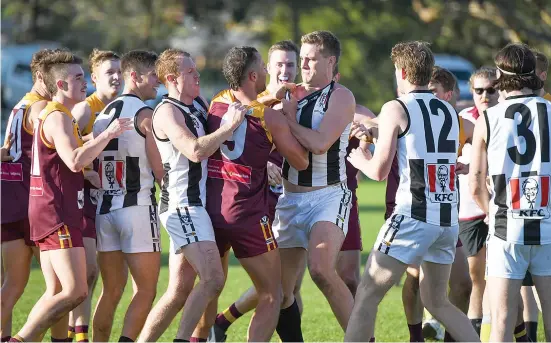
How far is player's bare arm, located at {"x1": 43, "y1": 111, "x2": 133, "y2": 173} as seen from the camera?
22.4ft

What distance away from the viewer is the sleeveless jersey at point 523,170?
6004 mm

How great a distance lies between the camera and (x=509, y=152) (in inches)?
237

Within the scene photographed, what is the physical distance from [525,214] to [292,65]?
244 centimetres

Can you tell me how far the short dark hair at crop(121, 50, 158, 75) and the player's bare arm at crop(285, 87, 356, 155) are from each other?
1.29 metres

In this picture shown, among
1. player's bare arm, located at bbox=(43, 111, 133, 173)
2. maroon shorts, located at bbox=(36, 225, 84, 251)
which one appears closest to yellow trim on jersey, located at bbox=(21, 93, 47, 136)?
player's bare arm, located at bbox=(43, 111, 133, 173)

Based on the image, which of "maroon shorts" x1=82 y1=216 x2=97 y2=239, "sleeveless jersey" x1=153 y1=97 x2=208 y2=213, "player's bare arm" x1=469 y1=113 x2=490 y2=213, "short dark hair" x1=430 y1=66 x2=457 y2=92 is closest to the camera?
"player's bare arm" x1=469 y1=113 x2=490 y2=213

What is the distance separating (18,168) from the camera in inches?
317

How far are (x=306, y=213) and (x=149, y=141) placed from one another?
132 centimetres

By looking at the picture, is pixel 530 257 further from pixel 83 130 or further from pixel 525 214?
pixel 83 130

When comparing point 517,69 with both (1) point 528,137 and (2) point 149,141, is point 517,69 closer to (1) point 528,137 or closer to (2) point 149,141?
(1) point 528,137

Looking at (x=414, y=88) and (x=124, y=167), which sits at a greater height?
(x=414, y=88)

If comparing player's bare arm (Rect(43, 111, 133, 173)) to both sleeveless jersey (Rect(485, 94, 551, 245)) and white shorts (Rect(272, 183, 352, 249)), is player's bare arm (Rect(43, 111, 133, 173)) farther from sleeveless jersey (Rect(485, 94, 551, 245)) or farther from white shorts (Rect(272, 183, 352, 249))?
sleeveless jersey (Rect(485, 94, 551, 245))

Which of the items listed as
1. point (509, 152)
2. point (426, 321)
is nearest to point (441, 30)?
point (426, 321)

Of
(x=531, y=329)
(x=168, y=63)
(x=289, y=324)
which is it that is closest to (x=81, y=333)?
(x=289, y=324)
